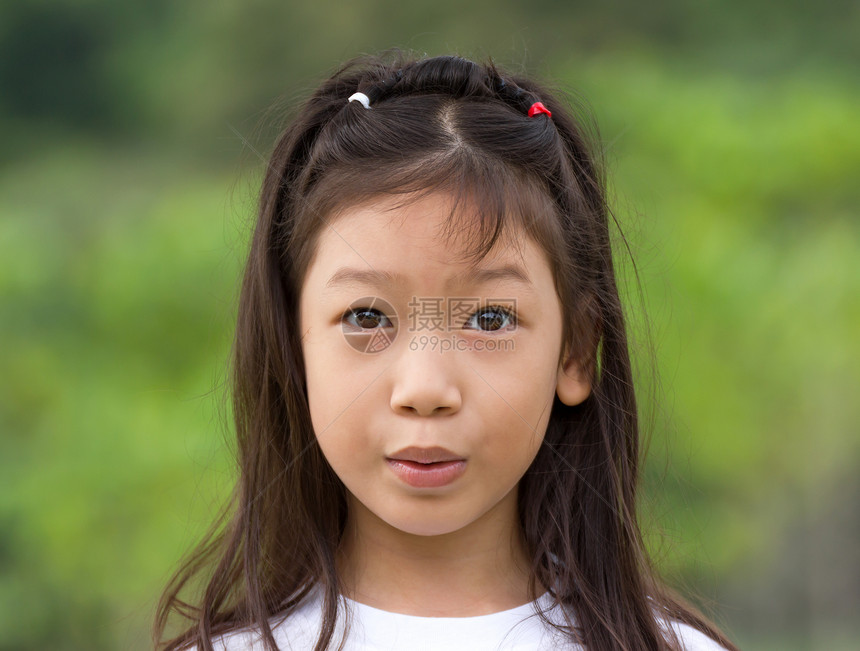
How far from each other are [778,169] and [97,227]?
2697 mm

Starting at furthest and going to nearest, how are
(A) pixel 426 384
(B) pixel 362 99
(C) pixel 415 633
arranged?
1. (B) pixel 362 99
2. (C) pixel 415 633
3. (A) pixel 426 384

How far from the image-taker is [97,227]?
3.64 meters

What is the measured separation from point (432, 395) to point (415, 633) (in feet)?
1.23

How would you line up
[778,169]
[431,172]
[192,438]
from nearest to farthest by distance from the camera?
[431,172] < [192,438] < [778,169]

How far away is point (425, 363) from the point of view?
123 cm

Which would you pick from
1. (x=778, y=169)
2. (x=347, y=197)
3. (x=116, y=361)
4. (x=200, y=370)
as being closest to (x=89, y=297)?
(x=116, y=361)

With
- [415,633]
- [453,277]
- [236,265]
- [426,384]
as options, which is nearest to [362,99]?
[453,277]

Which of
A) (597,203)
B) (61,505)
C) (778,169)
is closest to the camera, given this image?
(597,203)

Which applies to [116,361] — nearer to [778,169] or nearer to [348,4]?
[348,4]

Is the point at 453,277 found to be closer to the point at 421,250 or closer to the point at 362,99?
the point at 421,250

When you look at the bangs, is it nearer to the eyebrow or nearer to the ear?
the eyebrow

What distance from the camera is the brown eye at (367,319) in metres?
1.26

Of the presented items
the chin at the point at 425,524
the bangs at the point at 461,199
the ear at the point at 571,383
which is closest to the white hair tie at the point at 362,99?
the bangs at the point at 461,199

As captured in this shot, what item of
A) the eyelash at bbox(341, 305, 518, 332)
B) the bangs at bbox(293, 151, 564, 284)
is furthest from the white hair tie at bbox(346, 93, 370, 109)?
the eyelash at bbox(341, 305, 518, 332)
